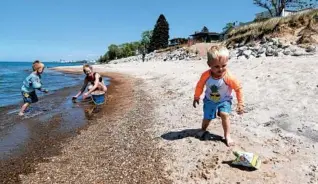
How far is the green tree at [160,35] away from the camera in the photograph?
84938mm

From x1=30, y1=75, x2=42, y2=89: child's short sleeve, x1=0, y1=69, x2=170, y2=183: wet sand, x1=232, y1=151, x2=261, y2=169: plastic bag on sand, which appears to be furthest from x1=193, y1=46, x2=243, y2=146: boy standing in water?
x1=30, y1=75, x2=42, y2=89: child's short sleeve

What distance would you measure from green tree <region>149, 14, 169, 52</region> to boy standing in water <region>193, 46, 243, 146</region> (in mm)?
79785

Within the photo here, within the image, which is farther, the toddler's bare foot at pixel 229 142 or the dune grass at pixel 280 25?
the dune grass at pixel 280 25

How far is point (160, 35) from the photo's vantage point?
8531 cm

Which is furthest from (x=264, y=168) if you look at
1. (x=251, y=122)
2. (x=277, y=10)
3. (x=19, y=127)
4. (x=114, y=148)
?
(x=277, y=10)

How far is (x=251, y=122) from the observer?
6.75 meters

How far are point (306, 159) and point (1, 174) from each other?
5077mm

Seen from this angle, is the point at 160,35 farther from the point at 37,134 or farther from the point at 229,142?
the point at 229,142

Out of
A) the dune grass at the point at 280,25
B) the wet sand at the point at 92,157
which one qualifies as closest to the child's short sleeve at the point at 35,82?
the wet sand at the point at 92,157

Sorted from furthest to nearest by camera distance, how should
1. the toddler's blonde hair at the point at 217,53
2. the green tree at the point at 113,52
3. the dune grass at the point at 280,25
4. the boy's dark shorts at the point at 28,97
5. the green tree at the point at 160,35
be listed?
the green tree at the point at 113,52, the green tree at the point at 160,35, the dune grass at the point at 280,25, the boy's dark shorts at the point at 28,97, the toddler's blonde hair at the point at 217,53

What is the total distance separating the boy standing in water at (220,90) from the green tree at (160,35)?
79.8m

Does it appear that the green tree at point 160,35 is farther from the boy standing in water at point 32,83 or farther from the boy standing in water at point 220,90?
the boy standing in water at point 220,90

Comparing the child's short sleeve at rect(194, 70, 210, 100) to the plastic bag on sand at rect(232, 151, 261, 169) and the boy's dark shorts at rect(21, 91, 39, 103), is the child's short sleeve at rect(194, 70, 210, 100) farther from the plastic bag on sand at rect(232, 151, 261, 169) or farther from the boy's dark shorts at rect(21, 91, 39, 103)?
the boy's dark shorts at rect(21, 91, 39, 103)

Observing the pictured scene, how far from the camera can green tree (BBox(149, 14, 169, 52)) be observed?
84.9m
